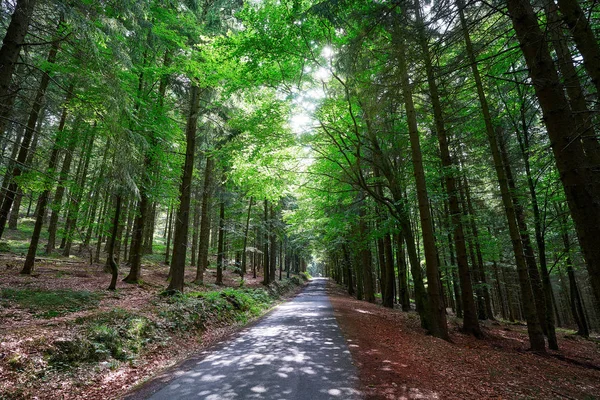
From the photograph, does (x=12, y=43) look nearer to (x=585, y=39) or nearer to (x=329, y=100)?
(x=329, y=100)

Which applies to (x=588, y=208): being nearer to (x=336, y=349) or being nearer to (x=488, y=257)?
(x=336, y=349)

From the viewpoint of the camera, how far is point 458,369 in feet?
20.0

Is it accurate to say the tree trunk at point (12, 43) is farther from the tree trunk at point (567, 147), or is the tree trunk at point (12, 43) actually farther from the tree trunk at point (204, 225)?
the tree trunk at point (204, 225)

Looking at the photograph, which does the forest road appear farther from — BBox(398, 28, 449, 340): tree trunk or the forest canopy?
the forest canopy

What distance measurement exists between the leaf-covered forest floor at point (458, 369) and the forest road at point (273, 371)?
1.41ft

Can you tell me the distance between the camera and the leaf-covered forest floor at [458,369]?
194 inches

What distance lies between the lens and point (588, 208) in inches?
140

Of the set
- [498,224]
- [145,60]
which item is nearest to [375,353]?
[145,60]

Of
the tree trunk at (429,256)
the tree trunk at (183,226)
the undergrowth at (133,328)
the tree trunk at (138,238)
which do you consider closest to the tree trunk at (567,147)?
the tree trunk at (429,256)

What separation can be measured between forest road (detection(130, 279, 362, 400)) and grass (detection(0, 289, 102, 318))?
445cm

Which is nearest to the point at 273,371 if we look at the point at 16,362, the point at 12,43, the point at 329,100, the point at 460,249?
the point at 16,362

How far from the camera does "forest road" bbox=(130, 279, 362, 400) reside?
4.70 metres

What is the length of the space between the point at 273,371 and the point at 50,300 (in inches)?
304

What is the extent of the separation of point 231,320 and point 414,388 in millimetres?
8698
